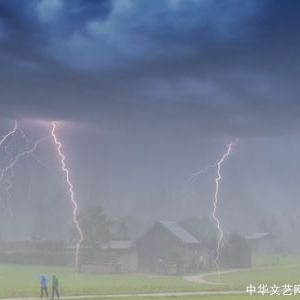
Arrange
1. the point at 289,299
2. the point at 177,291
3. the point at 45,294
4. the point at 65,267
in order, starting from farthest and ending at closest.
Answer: the point at 65,267 < the point at 177,291 < the point at 45,294 < the point at 289,299

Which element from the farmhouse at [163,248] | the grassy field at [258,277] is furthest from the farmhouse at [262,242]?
the farmhouse at [163,248]

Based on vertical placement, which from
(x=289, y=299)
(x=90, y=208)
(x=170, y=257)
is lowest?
(x=289, y=299)

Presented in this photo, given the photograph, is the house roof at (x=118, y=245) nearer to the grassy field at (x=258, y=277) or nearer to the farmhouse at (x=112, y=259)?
the farmhouse at (x=112, y=259)

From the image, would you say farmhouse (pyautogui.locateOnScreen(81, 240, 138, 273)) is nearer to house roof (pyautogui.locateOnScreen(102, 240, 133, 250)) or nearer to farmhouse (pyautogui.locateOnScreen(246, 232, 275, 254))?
house roof (pyautogui.locateOnScreen(102, 240, 133, 250))

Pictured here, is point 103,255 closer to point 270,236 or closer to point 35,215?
point 270,236

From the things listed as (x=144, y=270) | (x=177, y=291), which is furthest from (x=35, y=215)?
(x=177, y=291)

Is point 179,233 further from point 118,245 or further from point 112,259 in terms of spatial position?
point 112,259

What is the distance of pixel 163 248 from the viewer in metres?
85.4

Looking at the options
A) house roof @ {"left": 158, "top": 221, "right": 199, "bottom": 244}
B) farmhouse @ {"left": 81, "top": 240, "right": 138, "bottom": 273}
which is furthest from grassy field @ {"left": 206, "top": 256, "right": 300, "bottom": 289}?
farmhouse @ {"left": 81, "top": 240, "right": 138, "bottom": 273}

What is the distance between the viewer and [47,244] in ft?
326

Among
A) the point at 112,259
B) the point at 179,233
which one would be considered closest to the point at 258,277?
the point at 112,259

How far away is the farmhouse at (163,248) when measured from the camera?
81.8 m

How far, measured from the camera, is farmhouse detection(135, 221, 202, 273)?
268 feet

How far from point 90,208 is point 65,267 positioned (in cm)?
1067
